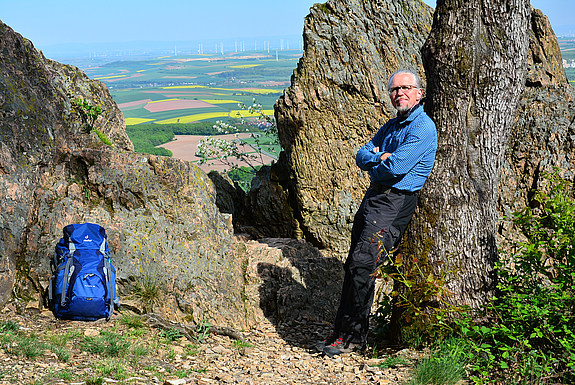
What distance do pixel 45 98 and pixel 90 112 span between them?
153 centimetres

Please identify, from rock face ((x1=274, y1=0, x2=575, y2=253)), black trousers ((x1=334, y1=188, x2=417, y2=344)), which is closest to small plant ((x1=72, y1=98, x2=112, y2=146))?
rock face ((x1=274, y1=0, x2=575, y2=253))

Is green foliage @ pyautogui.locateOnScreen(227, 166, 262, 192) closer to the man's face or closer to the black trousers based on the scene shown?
the black trousers

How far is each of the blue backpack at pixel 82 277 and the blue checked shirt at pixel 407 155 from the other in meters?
3.59

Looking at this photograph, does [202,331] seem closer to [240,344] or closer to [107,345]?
[240,344]

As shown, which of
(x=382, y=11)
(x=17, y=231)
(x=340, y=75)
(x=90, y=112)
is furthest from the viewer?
(x=382, y=11)

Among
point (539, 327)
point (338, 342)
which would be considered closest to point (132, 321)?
point (338, 342)

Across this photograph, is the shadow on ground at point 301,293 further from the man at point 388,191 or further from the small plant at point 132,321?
the small plant at point 132,321

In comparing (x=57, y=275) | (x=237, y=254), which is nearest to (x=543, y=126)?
(x=237, y=254)

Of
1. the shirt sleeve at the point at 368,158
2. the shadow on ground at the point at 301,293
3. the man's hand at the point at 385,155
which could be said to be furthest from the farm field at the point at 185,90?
the man's hand at the point at 385,155

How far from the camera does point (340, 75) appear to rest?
10016 millimetres

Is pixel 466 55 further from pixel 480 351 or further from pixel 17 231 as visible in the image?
pixel 17 231

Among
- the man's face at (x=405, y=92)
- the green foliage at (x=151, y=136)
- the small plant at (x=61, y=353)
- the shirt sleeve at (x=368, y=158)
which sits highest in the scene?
the man's face at (x=405, y=92)

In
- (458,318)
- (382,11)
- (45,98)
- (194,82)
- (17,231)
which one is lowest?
A: (458,318)

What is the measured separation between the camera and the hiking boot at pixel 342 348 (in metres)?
5.44
